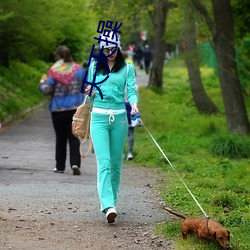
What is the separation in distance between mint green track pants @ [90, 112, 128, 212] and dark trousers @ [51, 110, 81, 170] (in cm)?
349

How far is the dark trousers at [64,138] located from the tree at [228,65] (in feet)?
19.3

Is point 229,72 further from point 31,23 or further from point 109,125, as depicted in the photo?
point 109,125

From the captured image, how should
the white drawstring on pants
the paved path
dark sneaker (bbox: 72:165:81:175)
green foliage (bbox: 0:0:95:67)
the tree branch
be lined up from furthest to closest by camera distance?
green foliage (bbox: 0:0:95:67)
the tree branch
dark sneaker (bbox: 72:165:81:175)
the white drawstring on pants
the paved path

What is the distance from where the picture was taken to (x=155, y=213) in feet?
25.7

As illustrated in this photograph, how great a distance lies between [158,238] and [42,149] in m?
8.24

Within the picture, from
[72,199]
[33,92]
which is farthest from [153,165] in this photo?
[33,92]

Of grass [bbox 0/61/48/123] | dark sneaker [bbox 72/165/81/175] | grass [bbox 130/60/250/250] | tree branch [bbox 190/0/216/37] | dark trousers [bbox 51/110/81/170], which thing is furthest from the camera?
grass [bbox 0/61/48/123]

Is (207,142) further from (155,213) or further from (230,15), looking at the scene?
(155,213)

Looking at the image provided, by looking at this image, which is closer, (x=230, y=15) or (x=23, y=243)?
(x=23, y=243)

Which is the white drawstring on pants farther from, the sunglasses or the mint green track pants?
the sunglasses

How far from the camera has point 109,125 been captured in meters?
7.40

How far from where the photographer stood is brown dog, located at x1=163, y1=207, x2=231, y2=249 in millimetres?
5887

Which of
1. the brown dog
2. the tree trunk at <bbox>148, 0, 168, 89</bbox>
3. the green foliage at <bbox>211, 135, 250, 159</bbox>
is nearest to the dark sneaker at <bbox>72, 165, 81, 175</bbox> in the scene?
the green foliage at <bbox>211, 135, 250, 159</bbox>

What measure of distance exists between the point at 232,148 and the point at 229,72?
3249mm
